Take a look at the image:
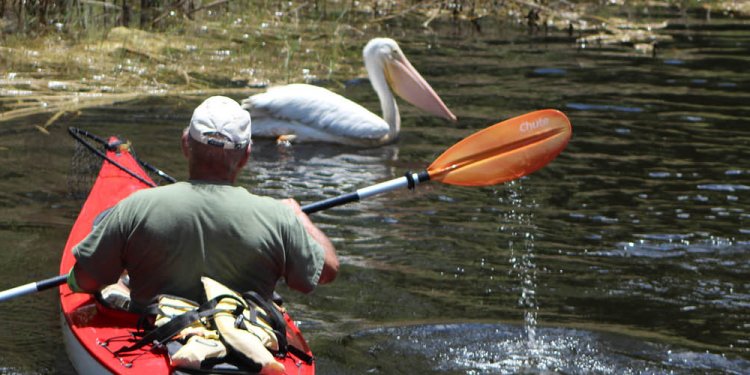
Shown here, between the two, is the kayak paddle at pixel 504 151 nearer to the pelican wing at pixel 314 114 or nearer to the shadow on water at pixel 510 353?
the shadow on water at pixel 510 353

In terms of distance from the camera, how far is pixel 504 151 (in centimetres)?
671

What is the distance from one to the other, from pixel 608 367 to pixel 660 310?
95cm

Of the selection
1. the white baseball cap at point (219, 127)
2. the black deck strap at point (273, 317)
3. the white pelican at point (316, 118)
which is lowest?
the white pelican at point (316, 118)

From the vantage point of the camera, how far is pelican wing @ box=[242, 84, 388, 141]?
10.5 meters

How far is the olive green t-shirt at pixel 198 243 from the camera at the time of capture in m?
4.54

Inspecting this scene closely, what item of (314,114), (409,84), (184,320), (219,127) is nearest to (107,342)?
(184,320)

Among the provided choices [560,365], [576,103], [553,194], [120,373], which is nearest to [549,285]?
[560,365]

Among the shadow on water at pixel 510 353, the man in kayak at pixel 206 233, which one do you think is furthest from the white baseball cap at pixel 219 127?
the shadow on water at pixel 510 353

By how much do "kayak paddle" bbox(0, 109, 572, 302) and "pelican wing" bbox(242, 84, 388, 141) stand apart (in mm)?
3874

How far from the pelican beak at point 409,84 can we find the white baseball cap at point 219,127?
6663 millimetres

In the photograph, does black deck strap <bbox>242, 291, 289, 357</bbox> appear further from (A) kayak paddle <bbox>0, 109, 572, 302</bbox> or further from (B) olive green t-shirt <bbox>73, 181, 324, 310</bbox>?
(A) kayak paddle <bbox>0, 109, 572, 302</bbox>

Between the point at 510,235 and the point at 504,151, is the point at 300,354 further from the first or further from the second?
the point at 510,235

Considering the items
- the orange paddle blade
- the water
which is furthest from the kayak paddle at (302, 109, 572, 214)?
the water

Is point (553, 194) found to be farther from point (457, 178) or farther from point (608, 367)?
point (608, 367)
